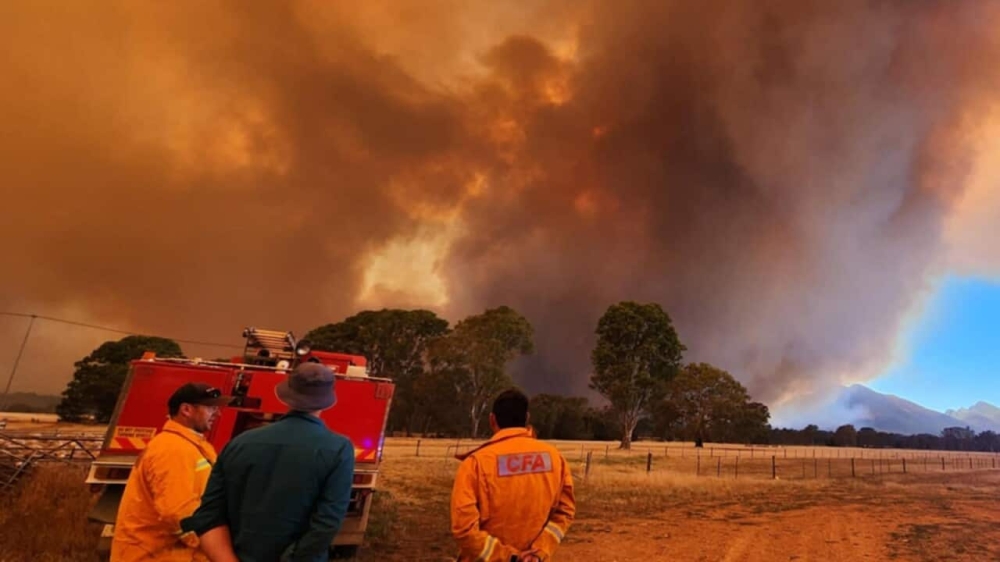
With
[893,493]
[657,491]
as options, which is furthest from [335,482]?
[893,493]

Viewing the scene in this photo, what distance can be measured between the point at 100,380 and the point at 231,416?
188 feet

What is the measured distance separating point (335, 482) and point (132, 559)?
1.85m

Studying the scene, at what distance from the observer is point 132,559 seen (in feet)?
10.5

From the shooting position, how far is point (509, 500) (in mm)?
3334

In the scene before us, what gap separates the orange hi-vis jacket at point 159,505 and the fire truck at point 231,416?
3182 millimetres

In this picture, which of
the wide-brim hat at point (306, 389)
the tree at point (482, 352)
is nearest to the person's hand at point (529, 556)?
the wide-brim hat at point (306, 389)

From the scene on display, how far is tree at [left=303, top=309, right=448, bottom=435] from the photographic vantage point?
52438 millimetres

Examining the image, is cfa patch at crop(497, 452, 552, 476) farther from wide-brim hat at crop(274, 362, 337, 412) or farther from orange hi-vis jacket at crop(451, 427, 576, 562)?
wide-brim hat at crop(274, 362, 337, 412)

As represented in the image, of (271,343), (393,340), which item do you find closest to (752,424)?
(393,340)

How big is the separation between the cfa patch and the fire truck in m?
4.52

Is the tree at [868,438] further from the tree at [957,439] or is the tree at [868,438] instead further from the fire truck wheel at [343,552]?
the fire truck wheel at [343,552]

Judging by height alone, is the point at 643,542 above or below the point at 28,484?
above

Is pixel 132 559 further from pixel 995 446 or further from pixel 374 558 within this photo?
pixel 995 446

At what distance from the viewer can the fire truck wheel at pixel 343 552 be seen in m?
7.79
